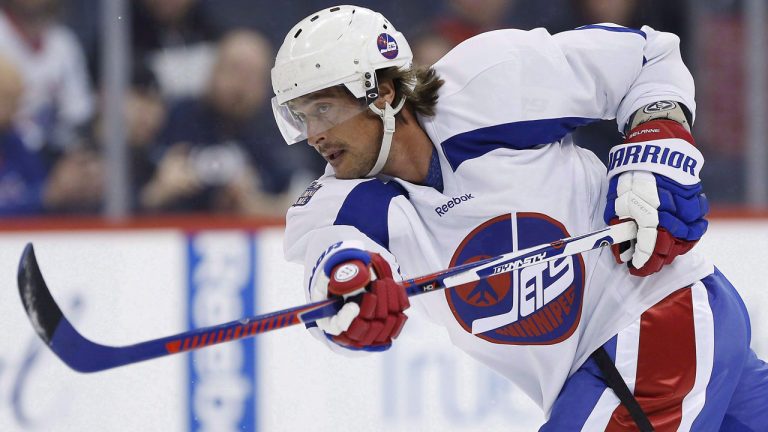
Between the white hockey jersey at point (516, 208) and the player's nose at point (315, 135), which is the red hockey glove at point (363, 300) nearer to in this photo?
the white hockey jersey at point (516, 208)

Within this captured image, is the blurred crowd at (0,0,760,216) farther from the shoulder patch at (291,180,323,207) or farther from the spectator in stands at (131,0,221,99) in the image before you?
the shoulder patch at (291,180,323,207)

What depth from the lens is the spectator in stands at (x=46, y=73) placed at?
4125mm

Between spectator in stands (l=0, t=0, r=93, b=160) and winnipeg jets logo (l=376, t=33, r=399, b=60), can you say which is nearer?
winnipeg jets logo (l=376, t=33, r=399, b=60)

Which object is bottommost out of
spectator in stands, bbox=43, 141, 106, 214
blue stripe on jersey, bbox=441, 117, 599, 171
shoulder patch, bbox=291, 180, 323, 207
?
shoulder patch, bbox=291, 180, 323, 207

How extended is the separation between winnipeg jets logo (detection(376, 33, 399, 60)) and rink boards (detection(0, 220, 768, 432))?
1.24 metres

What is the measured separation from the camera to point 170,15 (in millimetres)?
4156

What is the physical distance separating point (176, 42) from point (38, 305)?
7.62 ft

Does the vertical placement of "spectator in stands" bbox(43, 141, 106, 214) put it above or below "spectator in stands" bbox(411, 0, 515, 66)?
below

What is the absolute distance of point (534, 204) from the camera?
7.65ft

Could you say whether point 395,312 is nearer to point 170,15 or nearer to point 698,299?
point 698,299

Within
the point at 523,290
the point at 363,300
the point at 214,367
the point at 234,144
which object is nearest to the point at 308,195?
the point at 363,300

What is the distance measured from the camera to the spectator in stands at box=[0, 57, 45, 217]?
3.99 metres

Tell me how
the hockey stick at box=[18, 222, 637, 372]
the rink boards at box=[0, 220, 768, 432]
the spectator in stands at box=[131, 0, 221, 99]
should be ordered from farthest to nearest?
the spectator in stands at box=[131, 0, 221, 99] < the rink boards at box=[0, 220, 768, 432] < the hockey stick at box=[18, 222, 637, 372]

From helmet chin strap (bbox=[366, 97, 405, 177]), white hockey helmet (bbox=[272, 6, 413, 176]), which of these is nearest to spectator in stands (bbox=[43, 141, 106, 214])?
white hockey helmet (bbox=[272, 6, 413, 176])
